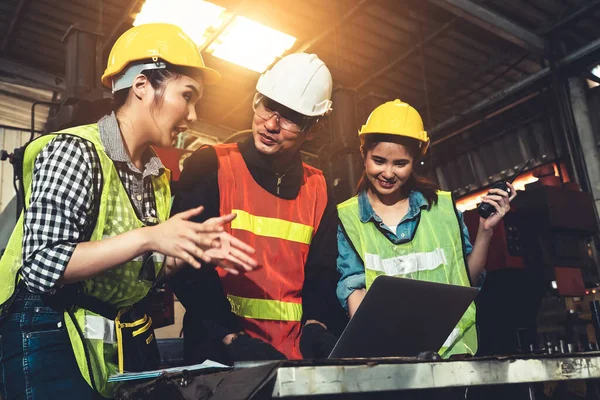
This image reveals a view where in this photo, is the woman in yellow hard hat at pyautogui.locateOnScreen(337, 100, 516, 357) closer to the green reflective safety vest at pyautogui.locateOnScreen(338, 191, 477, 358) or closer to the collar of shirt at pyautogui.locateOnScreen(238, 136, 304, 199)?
the green reflective safety vest at pyautogui.locateOnScreen(338, 191, 477, 358)

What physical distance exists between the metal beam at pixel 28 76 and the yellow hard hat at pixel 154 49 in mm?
4962

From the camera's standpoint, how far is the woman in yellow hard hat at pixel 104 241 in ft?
4.28

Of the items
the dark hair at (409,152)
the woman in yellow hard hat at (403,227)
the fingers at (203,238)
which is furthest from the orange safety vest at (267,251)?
the fingers at (203,238)

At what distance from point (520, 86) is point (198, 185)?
214 inches

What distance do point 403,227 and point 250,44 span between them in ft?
13.2

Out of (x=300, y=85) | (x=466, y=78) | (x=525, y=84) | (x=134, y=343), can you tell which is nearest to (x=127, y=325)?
(x=134, y=343)

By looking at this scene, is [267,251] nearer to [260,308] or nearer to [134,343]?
[260,308]

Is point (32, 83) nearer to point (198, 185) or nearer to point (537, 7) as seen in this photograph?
point (198, 185)

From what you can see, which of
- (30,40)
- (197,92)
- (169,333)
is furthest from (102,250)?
(30,40)

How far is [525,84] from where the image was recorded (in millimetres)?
6242

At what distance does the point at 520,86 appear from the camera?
632 centimetres

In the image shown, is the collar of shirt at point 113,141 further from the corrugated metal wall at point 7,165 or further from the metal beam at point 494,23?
the corrugated metal wall at point 7,165

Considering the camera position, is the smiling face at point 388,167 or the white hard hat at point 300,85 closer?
the white hard hat at point 300,85

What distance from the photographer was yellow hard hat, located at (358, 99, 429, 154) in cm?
261
